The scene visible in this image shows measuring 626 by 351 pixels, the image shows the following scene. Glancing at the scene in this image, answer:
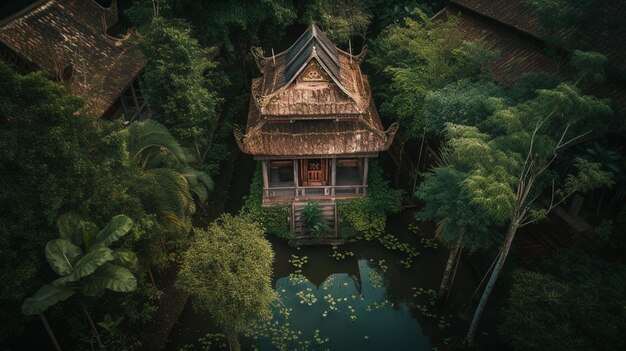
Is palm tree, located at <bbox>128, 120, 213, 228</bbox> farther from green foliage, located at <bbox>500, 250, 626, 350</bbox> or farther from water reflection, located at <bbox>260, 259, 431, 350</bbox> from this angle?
green foliage, located at <bbox>500, 250, 626, 350</bbox>

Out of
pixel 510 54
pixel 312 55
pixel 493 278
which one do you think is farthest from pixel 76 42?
pixel 493 278

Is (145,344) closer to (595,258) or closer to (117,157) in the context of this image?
(117,157)

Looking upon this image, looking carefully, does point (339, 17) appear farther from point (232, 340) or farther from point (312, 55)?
point (232, 340)

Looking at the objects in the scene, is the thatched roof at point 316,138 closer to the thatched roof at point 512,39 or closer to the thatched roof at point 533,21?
the thatched roof at point 512,39

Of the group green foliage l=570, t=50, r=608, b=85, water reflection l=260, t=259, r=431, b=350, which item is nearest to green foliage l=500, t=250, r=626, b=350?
water reflection l=260, t=259, r=431, b=350

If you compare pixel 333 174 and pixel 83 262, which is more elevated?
pixel 333 174

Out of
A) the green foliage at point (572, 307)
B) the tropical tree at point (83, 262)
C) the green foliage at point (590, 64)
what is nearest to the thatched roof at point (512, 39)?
the green foliage at point (590, 64)
